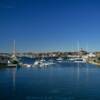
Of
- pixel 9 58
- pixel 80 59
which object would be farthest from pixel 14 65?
pixel 80 59

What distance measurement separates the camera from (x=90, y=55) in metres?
14.6

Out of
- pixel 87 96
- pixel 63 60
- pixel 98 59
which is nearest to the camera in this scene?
pixel 87 96

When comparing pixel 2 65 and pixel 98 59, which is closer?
pixel 2 65

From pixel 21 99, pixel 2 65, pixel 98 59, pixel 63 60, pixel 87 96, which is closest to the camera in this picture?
pixel 21 99

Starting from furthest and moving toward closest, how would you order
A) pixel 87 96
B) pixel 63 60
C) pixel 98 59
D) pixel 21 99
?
pixel 63 60 → pixel 98 59 → pixel 87 96 → pixel 21 99

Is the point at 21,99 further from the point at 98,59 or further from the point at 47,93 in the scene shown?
the point at 98,59

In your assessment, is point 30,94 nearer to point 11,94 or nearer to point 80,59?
point 11,94

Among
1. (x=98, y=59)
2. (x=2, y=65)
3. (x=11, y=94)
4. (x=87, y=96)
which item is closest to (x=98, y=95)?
(x=87, y=96)

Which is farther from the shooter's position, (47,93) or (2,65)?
(2,65)

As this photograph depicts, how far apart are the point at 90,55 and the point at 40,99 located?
11558 mm

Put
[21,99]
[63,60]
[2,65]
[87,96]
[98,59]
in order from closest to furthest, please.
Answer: [21,99] < [87,96] < [2,65] < [98,59] < [63,60]

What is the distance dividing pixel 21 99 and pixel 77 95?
0.73 meters

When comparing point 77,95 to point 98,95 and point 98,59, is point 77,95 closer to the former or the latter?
point 98,95

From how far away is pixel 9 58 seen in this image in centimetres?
941
